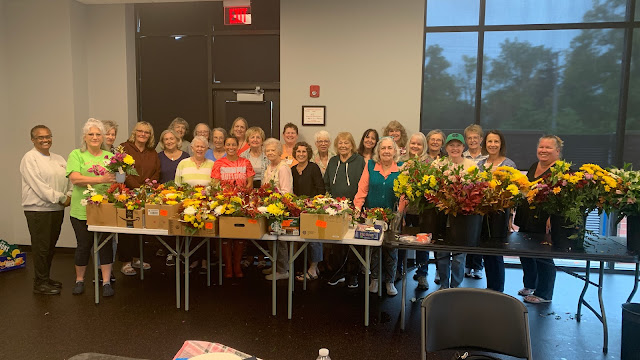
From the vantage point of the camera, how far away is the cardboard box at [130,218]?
3.99 meters

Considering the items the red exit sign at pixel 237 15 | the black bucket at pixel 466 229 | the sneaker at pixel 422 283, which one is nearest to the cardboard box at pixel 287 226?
the black bucket at pixel 466 229

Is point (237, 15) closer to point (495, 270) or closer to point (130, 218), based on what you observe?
point (130, 218)

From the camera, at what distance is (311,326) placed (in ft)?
12.7

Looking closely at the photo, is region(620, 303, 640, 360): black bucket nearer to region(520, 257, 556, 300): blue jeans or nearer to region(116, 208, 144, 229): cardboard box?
region(520, 257, 556, 300): blue jeans

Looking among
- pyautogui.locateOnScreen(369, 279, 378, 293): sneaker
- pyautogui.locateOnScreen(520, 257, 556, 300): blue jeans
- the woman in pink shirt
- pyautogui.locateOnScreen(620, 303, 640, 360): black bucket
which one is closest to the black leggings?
the woman in pink shirt

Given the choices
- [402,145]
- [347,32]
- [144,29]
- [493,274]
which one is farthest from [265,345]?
[144,29]

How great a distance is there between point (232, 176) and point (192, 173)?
1.46ft

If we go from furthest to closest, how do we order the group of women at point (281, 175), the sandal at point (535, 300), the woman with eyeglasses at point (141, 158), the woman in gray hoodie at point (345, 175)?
1. the woman with eyeglasses at point (141, 158)
2. the woman in gray hoodie at point (345, 175)
3. the sandal at point (535, 300)
4. the group of women at point (281, 175)

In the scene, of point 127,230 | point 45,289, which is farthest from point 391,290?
point 45,289

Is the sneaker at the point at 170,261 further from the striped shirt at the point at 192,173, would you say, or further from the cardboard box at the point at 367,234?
the cardboard box at the point at 367,234

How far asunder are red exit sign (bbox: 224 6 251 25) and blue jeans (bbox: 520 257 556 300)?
436 cm

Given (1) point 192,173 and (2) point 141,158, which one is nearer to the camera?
(1) point 192,173

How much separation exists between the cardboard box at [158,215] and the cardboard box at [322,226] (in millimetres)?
1141

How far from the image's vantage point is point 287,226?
12.6ft
